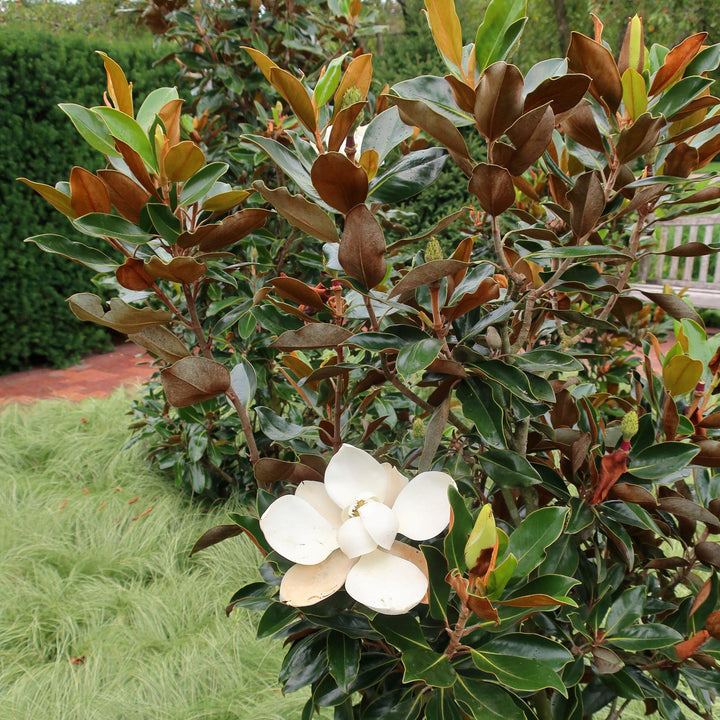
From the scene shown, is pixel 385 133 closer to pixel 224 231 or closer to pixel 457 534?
pixel 224 231

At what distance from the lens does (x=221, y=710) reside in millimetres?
1704

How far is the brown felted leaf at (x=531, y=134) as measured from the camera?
0.55 metres

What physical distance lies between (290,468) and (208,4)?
7.87 ft

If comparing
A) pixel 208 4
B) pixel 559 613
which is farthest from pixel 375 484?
pixel 208 4

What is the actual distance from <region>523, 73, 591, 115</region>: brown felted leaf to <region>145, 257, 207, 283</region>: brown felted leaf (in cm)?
38

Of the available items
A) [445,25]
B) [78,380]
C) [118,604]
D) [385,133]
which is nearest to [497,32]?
[445,25]

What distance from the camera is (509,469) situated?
0.68m

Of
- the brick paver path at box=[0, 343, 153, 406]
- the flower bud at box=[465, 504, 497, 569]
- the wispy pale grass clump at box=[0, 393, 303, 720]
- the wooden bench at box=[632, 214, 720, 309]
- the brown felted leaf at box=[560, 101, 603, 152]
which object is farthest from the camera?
the brick paver path at box=[0, 343, 153, 406]

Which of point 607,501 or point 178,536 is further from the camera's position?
point 178,536

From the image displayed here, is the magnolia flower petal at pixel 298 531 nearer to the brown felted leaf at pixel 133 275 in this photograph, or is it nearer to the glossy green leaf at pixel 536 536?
the glossy green leaf at pixel 536 536

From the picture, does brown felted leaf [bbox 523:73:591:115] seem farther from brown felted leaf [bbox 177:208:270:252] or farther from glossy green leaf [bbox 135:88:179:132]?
glossy green leaf [bbox 135:88:179:132]

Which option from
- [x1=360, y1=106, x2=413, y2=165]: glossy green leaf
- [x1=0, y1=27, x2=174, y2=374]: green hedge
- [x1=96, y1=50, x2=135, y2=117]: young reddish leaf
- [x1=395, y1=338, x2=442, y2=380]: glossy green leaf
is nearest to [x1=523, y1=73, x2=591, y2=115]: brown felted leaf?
[x1=360, y1=106, x2=413, y2=165]: glossy green leaf

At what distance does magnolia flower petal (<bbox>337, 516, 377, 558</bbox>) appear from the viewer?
53cm

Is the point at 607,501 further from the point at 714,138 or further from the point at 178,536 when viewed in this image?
the point at 178,536
